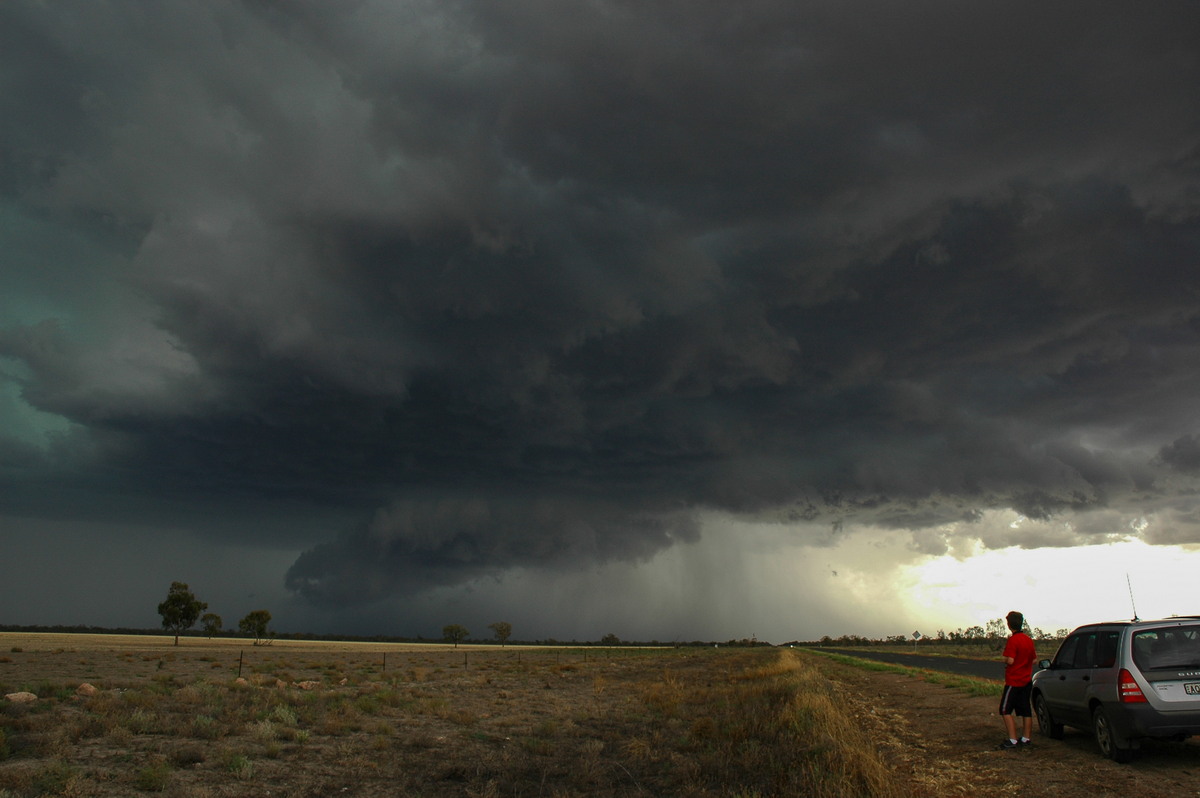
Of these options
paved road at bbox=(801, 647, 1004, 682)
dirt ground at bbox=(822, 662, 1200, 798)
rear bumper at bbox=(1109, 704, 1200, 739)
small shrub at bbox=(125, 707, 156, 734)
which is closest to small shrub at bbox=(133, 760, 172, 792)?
small shrub at bbox=(125, 707, 156, 734)

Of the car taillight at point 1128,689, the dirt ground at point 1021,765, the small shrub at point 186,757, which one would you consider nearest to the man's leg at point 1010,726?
the dirt ground at point 1021,765

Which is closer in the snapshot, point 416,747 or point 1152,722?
point 1152,722

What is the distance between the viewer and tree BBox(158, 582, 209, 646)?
121m

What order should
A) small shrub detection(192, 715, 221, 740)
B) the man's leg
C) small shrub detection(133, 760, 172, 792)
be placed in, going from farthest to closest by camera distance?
small shrub detection(192, 715, 221, 740), the man's leg, small shrub detection(133, 760, 172, 792)

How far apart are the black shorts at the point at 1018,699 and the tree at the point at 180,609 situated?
453ft

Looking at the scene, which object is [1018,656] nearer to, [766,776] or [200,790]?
[766,776]

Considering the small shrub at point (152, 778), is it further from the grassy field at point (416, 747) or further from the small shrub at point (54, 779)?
the small shrub at point (54, 779)

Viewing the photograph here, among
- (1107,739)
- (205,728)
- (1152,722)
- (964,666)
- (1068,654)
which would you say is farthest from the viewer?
(964,666)

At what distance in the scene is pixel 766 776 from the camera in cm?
1311

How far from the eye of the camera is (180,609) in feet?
398

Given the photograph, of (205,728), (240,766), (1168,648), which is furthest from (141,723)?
(1168,648)

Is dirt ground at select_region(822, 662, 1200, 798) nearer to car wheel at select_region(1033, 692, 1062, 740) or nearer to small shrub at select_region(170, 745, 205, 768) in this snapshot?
car wheel at select_region(1033, 692, 1062, 740)

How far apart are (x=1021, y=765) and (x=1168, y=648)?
3.30 m

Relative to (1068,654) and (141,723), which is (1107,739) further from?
(141,723)
